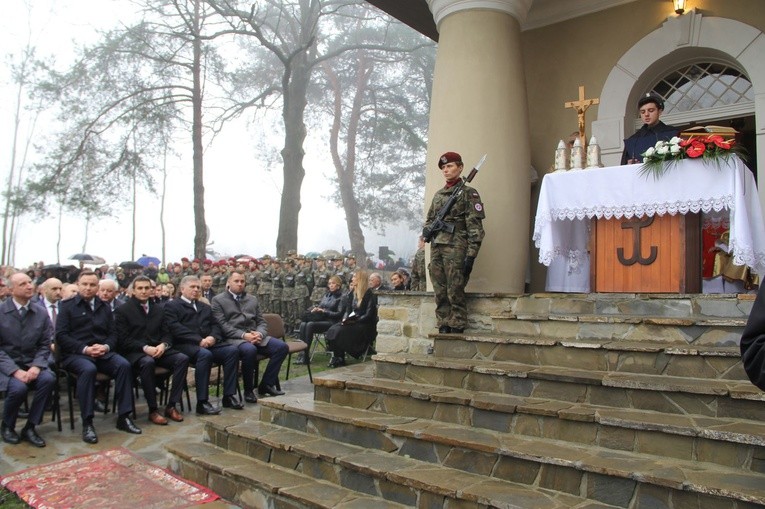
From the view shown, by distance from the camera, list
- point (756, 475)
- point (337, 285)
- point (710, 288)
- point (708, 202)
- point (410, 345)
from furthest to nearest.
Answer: point (337, 285) → point (410, 345) → point (710, 288) → point (708, 202) → point (756, 475)

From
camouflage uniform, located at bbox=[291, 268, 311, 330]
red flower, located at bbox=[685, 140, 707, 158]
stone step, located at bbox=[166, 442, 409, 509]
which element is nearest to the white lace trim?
red flower, located at bbox=[685, 140, 707, 158]

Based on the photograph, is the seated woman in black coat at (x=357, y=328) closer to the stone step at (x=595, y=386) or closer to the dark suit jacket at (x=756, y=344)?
the stone step at (x=595, y=386)

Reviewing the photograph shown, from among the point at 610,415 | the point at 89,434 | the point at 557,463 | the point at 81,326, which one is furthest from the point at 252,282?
the point at 557,463

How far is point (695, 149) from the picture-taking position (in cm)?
490

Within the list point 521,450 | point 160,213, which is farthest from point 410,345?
point 160,213

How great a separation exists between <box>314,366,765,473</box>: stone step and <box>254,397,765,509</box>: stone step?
A: 6cm

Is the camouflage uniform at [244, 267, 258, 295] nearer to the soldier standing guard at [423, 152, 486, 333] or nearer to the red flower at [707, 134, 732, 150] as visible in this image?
the soldier standing guard at [423, 152, 486, 333]

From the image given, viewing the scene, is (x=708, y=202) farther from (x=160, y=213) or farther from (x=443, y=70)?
(x=160, y=213)

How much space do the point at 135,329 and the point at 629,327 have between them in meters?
4.70

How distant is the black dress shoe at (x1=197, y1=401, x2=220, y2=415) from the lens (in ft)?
20.4

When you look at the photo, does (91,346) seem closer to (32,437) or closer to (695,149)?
(32,437)

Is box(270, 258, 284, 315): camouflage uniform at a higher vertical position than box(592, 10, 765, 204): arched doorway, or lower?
lower

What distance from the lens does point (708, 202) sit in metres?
4.84

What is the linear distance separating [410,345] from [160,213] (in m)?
27.1
